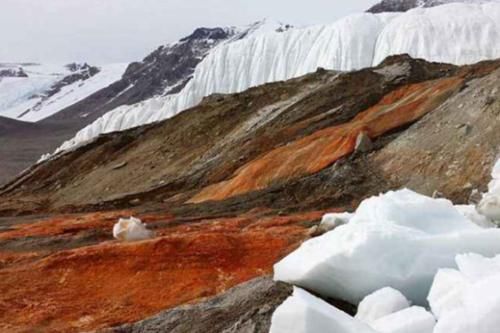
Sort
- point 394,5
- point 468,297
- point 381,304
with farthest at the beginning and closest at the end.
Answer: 1. point 394,5
2. point 381,304
3. point 468,297

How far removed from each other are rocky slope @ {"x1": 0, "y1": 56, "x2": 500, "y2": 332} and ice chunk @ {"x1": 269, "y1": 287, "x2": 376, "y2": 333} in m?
1.07

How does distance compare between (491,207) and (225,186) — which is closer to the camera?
(491,207)

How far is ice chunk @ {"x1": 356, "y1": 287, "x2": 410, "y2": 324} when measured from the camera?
578cm

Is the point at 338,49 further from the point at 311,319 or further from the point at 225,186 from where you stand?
the point at 311,319

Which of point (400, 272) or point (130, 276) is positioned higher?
point (400, 272)

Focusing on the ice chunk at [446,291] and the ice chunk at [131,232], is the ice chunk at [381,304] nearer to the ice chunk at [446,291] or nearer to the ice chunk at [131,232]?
the ice chunk at [446,291]

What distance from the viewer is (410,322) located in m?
5.26

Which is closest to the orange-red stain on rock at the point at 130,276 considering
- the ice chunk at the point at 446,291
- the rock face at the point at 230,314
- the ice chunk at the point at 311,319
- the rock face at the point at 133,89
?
the rock face at the point at 230,314

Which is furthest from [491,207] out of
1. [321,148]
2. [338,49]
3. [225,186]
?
[338,49]

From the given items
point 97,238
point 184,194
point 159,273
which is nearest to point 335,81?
point 184,194

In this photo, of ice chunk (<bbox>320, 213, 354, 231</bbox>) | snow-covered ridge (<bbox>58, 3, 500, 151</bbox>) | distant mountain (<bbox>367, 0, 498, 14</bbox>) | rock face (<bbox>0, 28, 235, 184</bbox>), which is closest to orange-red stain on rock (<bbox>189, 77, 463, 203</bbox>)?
ice chunk (<bbox>320, 213, 354, 231</bbox>)

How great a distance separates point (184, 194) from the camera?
2225cm

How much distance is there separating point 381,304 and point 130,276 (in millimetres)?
5032

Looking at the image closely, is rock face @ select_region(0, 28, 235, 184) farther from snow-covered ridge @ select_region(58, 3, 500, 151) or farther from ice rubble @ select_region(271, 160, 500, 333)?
ice rubble @ select_region(271, 160, 500, 333)
